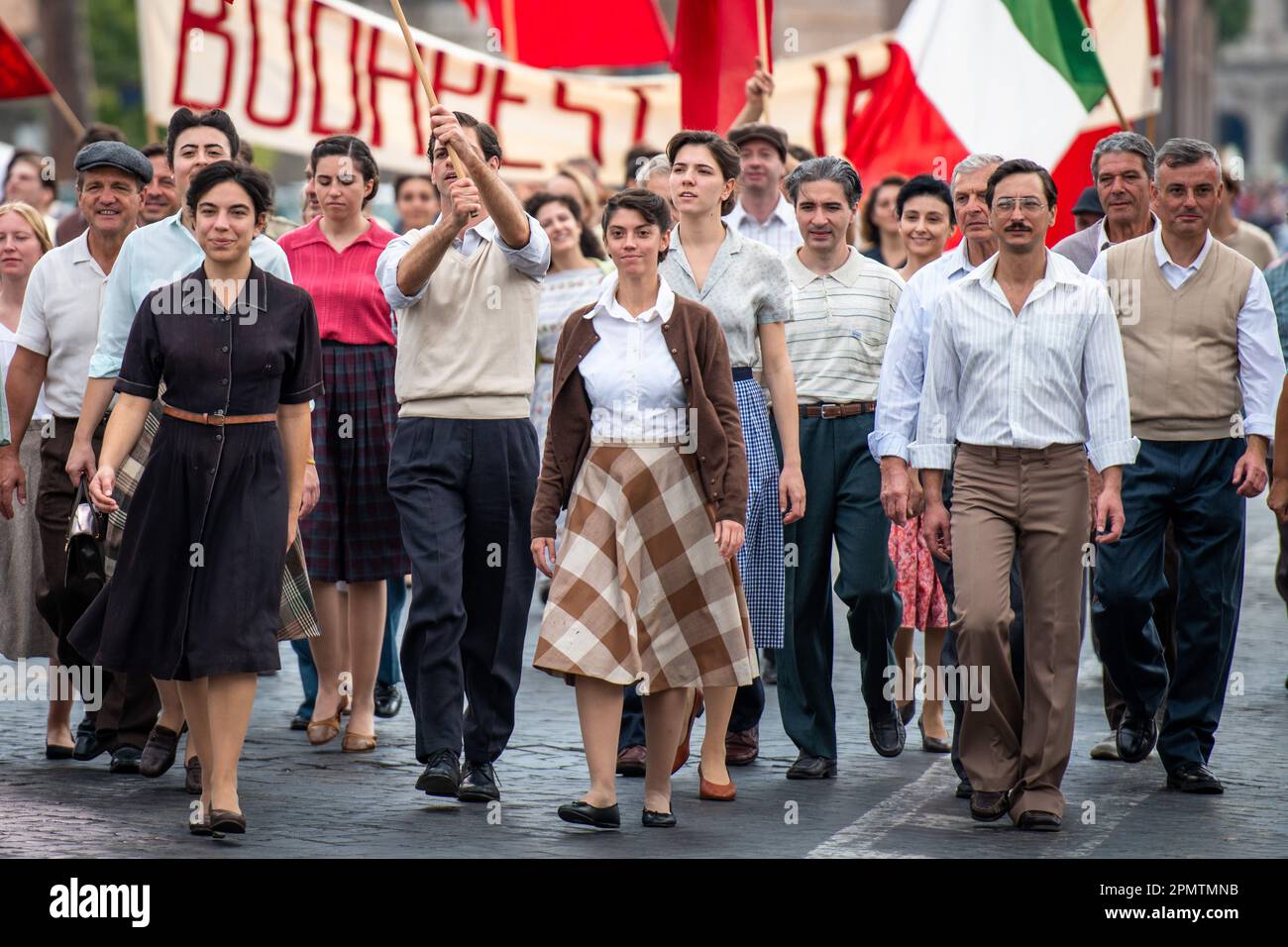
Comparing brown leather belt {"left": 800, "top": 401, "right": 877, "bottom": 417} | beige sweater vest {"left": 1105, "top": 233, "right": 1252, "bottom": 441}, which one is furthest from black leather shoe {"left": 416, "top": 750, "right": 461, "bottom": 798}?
beige sweater vest {"left": 1105, "top": 233, "right": 1252, "bottom": 441}

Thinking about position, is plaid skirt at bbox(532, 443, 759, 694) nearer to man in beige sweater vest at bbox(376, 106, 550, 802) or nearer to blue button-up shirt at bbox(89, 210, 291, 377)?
man in beige sweater vest at bbox(376, 106, 550, 802)

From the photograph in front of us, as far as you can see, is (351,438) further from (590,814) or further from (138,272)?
(590,814)

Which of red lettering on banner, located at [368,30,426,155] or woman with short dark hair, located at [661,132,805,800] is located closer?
woman with short dark hair, located at [661,132,805,800]

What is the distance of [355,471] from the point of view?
8.84 metres

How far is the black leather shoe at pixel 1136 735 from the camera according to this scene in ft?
26.9

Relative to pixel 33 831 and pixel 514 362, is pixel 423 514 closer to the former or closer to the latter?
pixel 514 362

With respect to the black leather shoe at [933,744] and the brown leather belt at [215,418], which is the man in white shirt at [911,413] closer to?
the black leather shoe at [933,744]

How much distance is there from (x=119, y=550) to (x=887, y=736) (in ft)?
9.61

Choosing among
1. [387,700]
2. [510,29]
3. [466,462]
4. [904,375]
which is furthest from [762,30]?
[466,462]

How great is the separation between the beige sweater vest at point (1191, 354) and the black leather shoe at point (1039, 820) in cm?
155

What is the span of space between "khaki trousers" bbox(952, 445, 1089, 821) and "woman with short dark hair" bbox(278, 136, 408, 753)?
8.46 ft

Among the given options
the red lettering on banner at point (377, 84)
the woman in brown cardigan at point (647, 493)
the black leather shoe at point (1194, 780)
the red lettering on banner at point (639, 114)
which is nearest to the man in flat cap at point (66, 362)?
the woman in brown cardigan at point (647, 493)

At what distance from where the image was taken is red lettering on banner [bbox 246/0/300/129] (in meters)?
13.5

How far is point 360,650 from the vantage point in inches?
344
